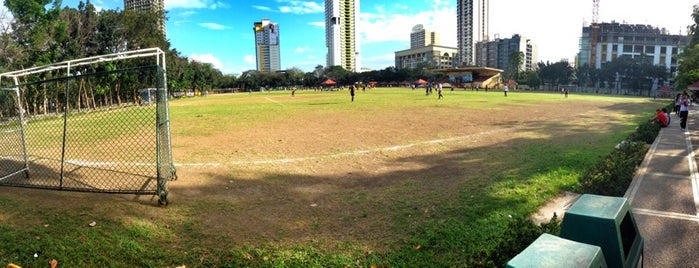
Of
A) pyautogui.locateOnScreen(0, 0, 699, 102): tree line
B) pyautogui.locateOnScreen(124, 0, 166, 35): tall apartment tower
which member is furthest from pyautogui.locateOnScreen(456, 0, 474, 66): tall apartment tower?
pyautogui.locateOnScreen(124, 0, 166, 35): tall apartment tower

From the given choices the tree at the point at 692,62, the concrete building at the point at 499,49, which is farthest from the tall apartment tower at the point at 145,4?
the concrete building at the point at 499,49

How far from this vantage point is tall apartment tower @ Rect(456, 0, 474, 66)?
171m

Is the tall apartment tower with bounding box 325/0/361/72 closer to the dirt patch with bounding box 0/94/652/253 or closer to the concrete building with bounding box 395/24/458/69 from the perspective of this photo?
the concrete building with bounding box 395/24/458/69

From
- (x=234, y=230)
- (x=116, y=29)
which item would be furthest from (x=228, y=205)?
(x=116, y=29)

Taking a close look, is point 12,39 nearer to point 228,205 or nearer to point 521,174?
point 228,205

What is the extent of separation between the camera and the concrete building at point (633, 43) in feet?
407

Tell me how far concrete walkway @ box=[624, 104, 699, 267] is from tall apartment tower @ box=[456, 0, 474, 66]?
170 m

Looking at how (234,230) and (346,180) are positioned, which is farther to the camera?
(346,180)

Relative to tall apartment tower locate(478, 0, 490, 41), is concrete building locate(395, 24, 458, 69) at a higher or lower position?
lower

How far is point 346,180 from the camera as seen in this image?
829 cm

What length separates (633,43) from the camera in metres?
126

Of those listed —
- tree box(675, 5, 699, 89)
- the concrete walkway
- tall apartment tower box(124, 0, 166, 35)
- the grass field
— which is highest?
tall apartment tower box(124, 0, 166, 35)

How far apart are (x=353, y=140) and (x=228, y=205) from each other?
24.3ft

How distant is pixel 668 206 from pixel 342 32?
180969 mm
